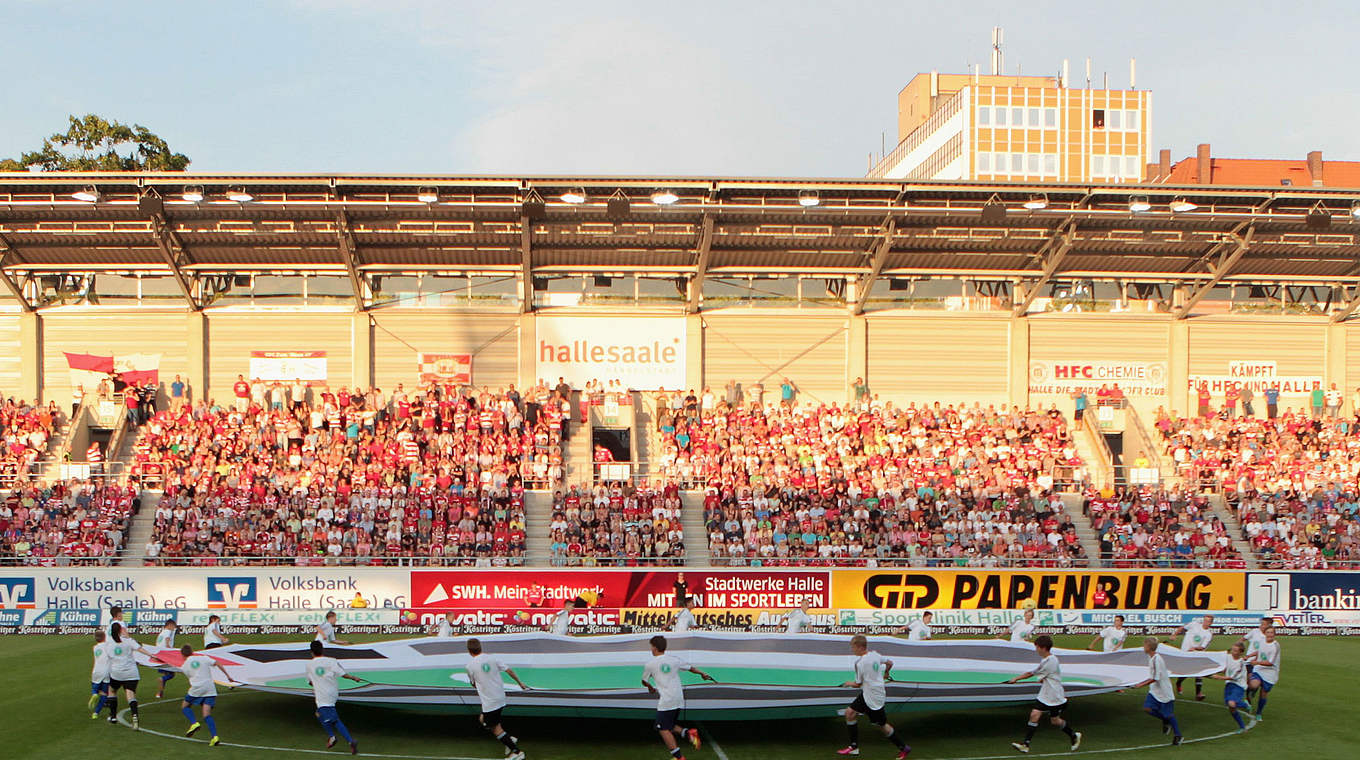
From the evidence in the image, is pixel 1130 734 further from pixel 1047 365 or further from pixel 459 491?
pixel 1047 365

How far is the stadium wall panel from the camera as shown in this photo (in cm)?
4234

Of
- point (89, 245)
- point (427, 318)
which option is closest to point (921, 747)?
point (427, 318)

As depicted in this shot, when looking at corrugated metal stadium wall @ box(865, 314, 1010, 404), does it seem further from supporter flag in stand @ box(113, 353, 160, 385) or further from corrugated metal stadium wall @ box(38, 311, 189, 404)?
supporter flag in stand @ box(113, 353, 160, 385)

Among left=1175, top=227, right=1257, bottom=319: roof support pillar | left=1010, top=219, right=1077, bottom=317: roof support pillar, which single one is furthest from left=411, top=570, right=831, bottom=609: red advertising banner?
left=1175, top=227, right=1257, bottom=319: roof support pillar

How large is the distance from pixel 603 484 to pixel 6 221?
66.3 feet

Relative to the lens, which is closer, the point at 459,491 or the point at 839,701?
the point at 839,701

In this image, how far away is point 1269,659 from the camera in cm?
1942

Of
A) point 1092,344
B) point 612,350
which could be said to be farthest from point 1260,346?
point 612,350

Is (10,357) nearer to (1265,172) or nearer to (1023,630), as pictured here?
(1023,630)

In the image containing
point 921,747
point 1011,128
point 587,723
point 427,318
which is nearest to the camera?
point 921,747

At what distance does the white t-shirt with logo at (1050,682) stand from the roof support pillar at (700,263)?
23100 millimetres

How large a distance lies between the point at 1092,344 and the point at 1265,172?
188 feet

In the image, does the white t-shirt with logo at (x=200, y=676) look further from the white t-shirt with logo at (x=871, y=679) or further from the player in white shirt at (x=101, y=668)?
the white t-shirt with logo at (x=871, y=679)

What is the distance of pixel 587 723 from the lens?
1908cm
